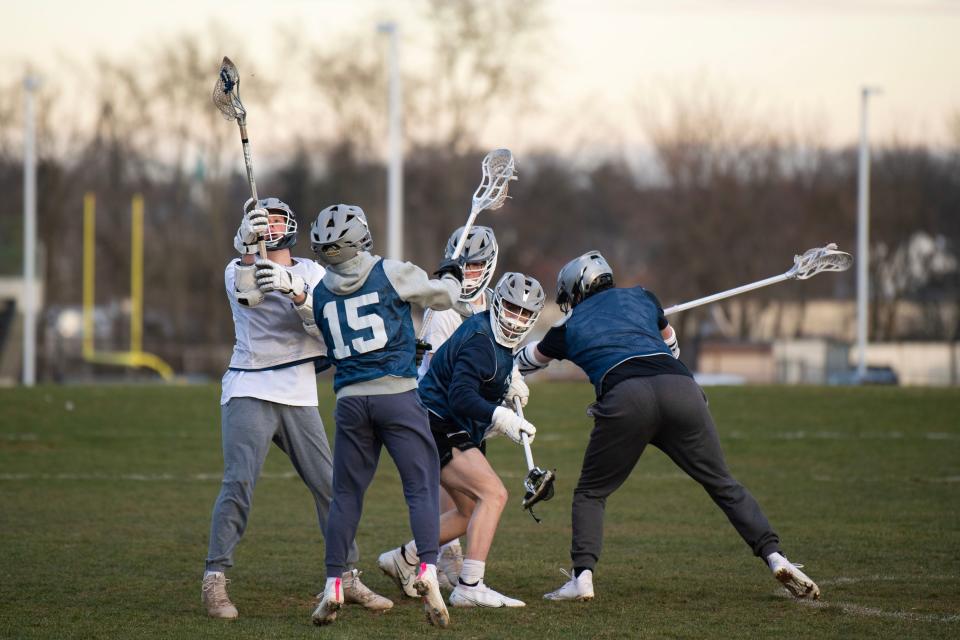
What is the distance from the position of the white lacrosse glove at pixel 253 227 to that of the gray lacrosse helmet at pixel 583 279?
171cm

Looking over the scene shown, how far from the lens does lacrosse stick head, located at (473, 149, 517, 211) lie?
9008 millimetres

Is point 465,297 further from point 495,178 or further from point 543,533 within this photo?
point 543,533

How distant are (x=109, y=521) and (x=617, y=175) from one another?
3944 cm

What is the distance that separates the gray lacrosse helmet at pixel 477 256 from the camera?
8.19 m

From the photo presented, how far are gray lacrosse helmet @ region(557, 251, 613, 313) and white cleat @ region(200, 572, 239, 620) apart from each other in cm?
241

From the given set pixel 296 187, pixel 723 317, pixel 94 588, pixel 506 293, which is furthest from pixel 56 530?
pixel 296 187

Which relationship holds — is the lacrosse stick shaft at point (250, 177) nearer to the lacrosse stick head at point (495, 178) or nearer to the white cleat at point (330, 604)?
the white cleat at point (330, 604)

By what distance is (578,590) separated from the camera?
7457 mm

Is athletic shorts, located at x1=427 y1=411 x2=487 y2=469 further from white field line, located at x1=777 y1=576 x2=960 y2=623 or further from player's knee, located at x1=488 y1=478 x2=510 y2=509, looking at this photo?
white field line, located at x1=777 y1=576 x2=960 y2=623

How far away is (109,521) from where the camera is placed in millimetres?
10695

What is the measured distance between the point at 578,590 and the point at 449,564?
105cm

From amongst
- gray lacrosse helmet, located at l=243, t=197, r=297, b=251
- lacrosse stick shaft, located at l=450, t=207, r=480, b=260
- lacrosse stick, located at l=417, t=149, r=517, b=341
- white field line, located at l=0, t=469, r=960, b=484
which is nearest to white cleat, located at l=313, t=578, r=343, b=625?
gray lacrosse helmet, located at l=243, t=197, r=297, b=251

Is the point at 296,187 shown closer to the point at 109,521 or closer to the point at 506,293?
the point at 109,521

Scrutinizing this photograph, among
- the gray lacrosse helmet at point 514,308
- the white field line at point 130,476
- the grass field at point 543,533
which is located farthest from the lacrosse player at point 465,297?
the white field line at point 130,476
